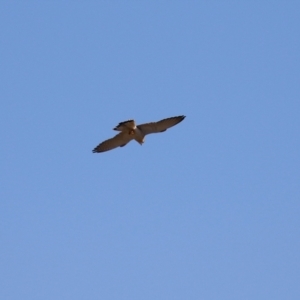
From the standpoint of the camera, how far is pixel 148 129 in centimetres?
4388

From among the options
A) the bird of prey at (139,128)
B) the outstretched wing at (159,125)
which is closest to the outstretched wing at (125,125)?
the bird of prey at (139,128)

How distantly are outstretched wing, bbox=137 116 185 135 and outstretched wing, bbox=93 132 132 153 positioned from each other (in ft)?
2.07

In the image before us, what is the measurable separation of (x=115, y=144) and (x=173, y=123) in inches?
106

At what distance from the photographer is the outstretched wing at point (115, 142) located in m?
44.3

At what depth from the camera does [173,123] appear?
43.9 meters

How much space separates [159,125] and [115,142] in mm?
2143

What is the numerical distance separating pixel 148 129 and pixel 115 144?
196cm

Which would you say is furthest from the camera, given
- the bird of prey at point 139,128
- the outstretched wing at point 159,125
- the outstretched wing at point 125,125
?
the outstretched wing at point 159,125

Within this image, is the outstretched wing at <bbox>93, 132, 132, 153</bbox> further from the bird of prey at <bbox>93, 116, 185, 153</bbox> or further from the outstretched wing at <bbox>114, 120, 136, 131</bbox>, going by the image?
the outstretched wing at <bbox>114, 120, 136, 131</bbox>

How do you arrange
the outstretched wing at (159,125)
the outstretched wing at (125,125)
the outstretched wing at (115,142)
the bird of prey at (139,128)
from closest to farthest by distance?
the outstretched wing at (125,125)
the bird of prey at (139,128)
the outstretched wing at (159,125)
the outstretched wing at (115,142)

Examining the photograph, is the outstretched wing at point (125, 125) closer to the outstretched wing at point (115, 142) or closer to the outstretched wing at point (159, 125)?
the outstretched wing at point (159, 125)

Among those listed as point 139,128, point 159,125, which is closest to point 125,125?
point 139,128

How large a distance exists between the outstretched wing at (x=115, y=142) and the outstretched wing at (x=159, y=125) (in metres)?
0.63

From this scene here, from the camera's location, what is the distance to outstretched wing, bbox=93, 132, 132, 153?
44.3 meters
